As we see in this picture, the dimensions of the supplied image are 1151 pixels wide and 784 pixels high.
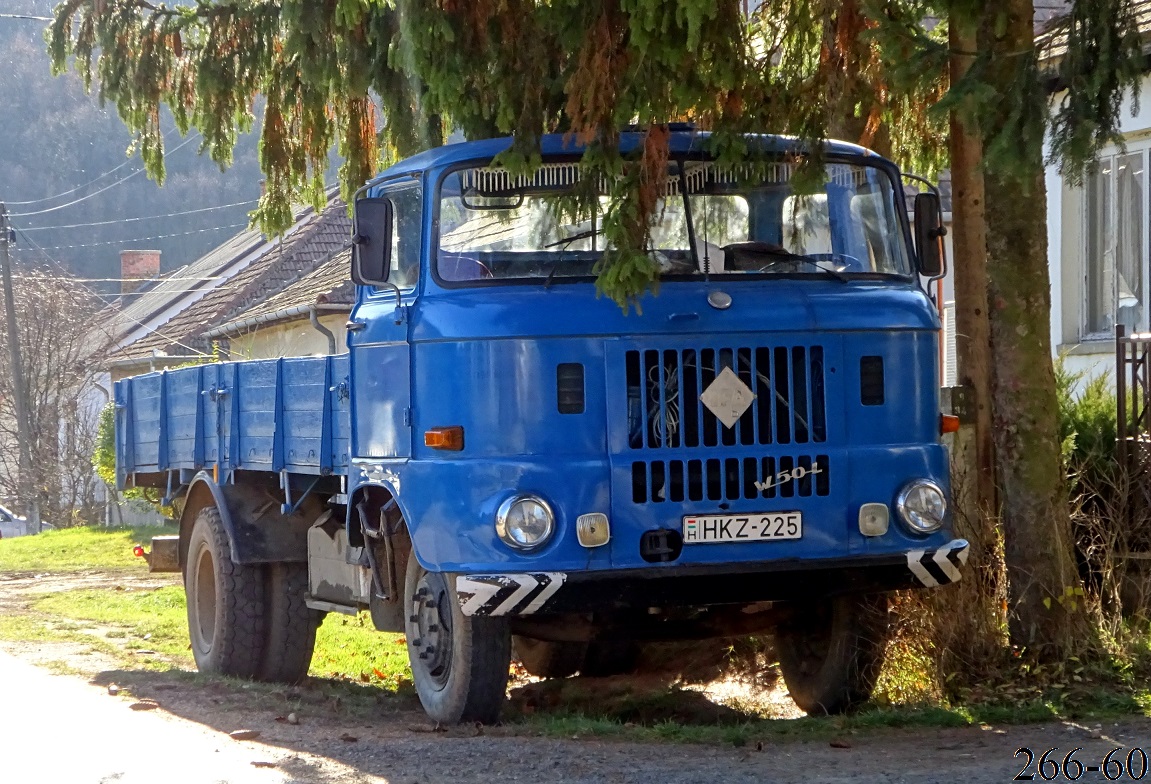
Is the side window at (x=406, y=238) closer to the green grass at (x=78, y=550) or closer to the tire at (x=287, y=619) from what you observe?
the tire at (x=287, y=619)

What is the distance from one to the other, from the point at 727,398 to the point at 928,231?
1505 millimetres

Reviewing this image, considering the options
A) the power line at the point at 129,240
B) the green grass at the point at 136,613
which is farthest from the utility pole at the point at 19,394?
the power line at the point at 129,240

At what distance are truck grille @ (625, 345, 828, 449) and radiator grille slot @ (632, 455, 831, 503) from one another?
0.08m

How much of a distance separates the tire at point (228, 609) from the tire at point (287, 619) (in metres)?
0.06

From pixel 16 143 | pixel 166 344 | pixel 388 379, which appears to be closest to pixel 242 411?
pixel 388 379

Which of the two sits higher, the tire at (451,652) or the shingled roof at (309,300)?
the shingled roof at (309,300)

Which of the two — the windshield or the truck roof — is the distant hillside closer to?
the truck roof

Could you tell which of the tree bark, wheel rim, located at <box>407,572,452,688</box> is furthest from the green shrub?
wheel rim, located at <box>407,572,452,688</box>

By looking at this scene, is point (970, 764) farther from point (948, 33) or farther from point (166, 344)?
point (166, 344)

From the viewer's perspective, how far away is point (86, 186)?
73938mm

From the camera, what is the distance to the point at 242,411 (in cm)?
972

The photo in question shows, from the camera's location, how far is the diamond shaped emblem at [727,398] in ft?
22.2

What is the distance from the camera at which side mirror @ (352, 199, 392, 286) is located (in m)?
7.32

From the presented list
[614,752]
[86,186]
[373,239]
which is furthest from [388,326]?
[86,186]
